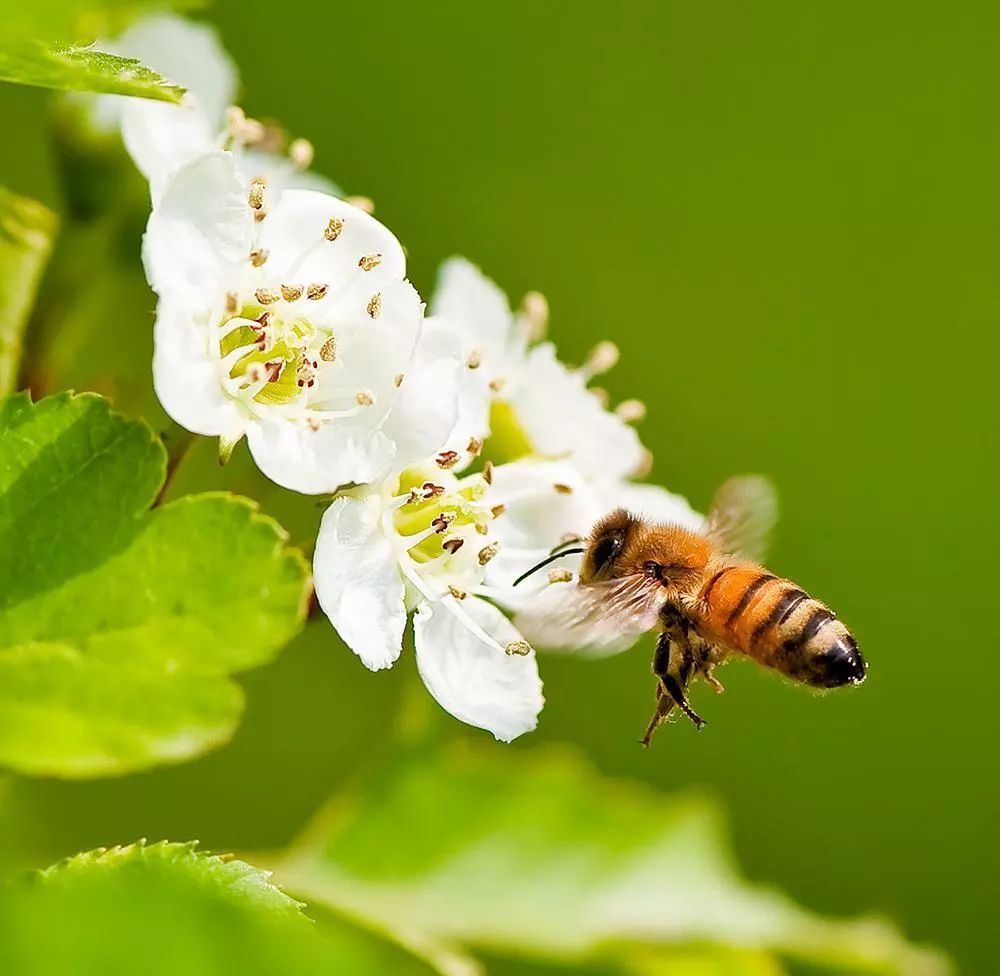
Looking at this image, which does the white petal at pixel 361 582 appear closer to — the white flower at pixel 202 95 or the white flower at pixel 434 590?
the white flower at pixel 434 590

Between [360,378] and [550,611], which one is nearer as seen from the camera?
[360,378]

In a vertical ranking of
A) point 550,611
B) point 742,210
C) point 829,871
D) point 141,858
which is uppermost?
point 141,858

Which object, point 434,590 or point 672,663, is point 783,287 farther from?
point 434,590

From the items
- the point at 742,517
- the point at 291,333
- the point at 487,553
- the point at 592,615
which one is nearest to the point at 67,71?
the point at 291,333

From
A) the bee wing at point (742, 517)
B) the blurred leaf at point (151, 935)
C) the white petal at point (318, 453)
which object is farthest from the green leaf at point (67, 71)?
the bee wing at point (742, 517)

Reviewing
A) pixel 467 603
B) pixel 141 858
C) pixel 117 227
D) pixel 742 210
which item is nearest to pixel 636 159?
pixel 742 210

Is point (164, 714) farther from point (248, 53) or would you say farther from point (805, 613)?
point (248, 53)
